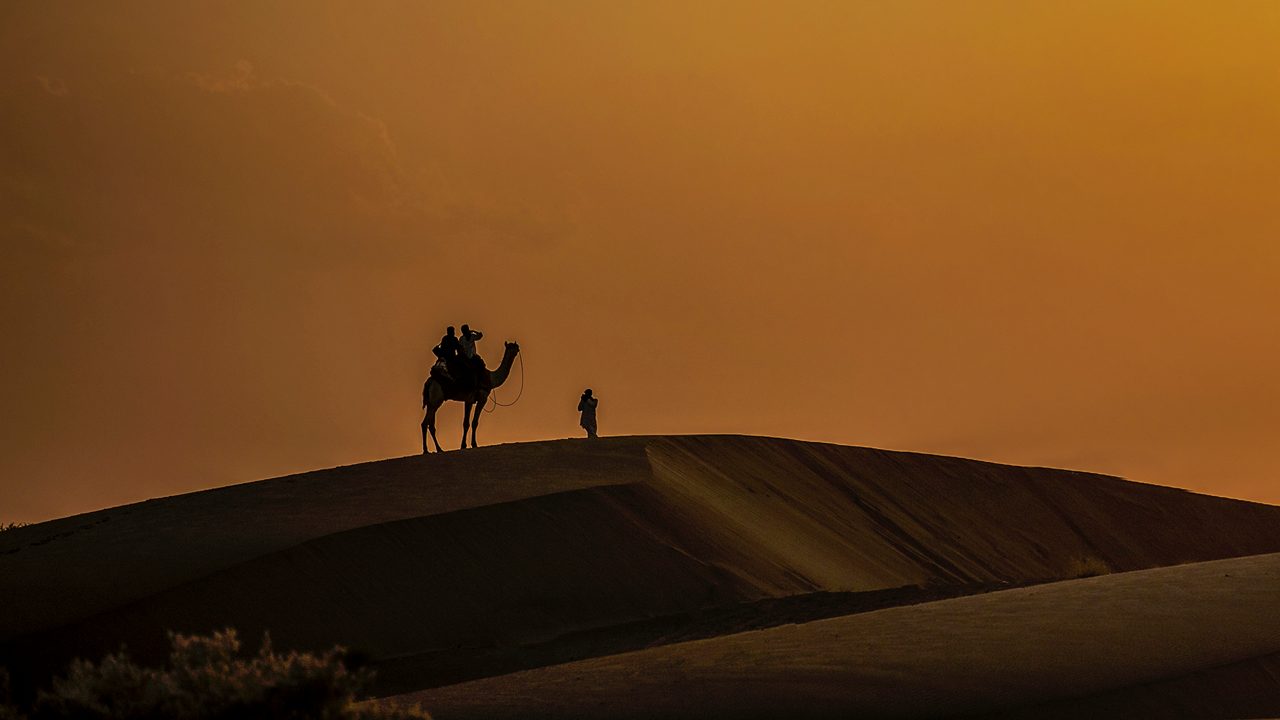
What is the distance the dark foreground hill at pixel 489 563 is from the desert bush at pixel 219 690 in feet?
15.3

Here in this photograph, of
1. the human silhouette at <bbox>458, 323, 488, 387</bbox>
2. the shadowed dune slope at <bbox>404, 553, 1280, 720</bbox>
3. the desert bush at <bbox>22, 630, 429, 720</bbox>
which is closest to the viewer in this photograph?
the desert bush at <bbox>22, 630, 429, 720</bbox>

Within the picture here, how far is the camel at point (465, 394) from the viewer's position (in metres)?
35.2

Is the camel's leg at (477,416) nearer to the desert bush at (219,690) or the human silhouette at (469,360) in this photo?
the human silhouette at (469,360)

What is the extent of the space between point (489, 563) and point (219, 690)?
1596 centimetres

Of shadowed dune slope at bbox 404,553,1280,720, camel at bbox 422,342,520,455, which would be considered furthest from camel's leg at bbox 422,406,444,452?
shadowed dune slope at bbox 404,553,1280,720

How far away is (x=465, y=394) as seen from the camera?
116 feet

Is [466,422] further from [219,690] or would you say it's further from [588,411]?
[219,690]

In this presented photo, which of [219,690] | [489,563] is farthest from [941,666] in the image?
[489,563]

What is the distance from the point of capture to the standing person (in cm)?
4053

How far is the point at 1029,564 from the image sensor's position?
45.0 m

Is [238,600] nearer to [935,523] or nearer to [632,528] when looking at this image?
[632,528]

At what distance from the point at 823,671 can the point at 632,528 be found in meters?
12.4

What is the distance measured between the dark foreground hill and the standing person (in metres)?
1.27

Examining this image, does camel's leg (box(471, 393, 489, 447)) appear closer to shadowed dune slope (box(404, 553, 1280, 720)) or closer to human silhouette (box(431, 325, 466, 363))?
human silhouette (box(431, 325, 466, 363))
